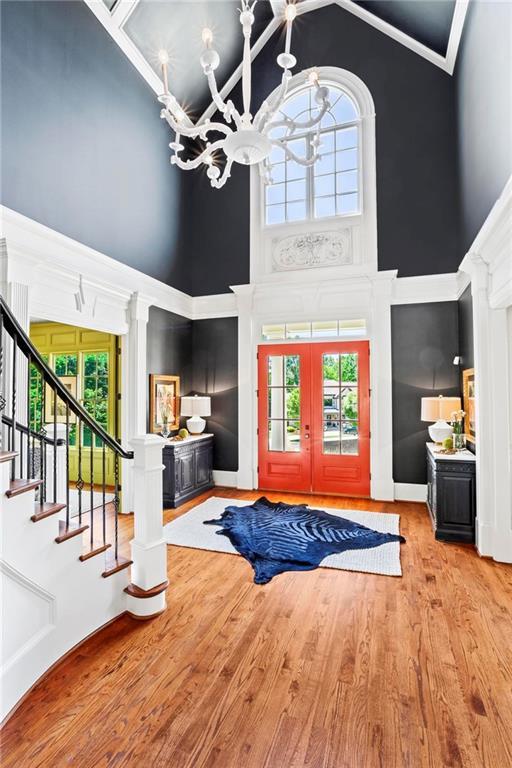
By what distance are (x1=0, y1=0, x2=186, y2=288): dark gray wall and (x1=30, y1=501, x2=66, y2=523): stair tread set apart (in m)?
2.70

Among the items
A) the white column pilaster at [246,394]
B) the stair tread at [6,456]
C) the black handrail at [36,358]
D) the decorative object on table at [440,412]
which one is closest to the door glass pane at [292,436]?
the white column pilaster at [246,394]

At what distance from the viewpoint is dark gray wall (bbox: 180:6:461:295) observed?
17.4ft

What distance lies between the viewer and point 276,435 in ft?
19.8

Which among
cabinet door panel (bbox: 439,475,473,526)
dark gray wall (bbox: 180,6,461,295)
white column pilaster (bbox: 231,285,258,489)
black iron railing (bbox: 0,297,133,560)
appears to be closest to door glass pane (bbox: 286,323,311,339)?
white column pilaster (bbox: 231,285,258,489)

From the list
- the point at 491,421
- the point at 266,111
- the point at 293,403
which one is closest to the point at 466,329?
the point at 491,421

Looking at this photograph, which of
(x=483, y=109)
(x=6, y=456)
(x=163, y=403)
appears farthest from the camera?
(x=163, y=403)

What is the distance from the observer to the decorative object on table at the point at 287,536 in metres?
3.48

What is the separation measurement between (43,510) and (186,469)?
11.2 feet

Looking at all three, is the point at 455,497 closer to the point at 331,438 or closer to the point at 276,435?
the point at 331,438

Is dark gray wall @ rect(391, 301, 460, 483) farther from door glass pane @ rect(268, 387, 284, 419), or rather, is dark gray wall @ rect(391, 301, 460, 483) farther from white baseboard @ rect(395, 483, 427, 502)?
door glass pane @ rect(268, 387, 284, 419)

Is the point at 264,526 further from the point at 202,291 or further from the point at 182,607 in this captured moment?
the point at 202,291

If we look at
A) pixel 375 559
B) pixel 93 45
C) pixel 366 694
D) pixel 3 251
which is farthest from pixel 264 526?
pixel 93 45

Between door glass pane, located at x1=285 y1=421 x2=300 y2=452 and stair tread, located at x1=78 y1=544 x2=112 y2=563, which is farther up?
door glass pane, located at x1=285 y1=421 x2=300 y2=452

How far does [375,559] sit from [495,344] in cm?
225
